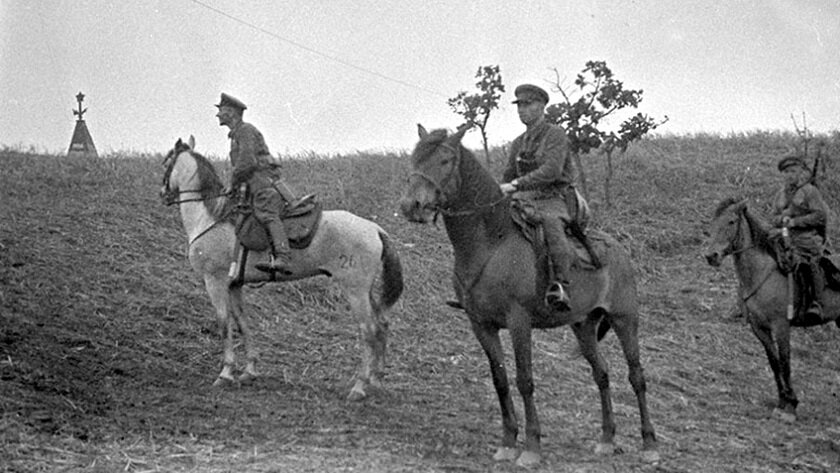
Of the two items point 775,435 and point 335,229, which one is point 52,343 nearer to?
point 335,229

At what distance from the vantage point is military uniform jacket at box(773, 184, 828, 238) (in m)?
11.0

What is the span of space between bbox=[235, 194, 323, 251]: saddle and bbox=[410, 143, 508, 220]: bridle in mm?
3224

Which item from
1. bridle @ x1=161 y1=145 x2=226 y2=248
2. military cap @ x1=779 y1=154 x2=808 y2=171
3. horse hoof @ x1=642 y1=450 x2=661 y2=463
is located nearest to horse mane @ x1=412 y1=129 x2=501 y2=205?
horse hoof @ x1=642 y1=450 x2=661 y2=463

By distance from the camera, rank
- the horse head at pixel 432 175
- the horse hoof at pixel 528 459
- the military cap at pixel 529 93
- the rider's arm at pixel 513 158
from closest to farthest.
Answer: the horse head at pixel 432 175 → the horse hoof at pixel 528 459 → the military cap at pixel 529 93 → the rider's arm at pixel 513 158

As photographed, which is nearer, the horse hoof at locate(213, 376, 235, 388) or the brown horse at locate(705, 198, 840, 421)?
the horse hoof at locate(213, 376, 235, 388)

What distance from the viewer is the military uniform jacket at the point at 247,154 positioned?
10.2 meters

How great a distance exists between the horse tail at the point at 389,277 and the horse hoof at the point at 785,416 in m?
4.69

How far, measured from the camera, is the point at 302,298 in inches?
531

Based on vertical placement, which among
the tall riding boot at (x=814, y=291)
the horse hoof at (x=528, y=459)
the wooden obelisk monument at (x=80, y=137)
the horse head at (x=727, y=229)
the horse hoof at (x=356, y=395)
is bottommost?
the horse hoof at (x=528, y=459)

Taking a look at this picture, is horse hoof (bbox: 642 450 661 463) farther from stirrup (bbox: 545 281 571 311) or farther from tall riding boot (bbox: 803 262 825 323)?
tall riding boot (bbox: 803 262 825 323)

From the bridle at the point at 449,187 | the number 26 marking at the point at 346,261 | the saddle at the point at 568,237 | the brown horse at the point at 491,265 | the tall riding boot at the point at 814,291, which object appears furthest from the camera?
the tall riding boot at the point at 814,291

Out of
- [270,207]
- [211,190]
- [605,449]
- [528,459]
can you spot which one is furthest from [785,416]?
[211,190]

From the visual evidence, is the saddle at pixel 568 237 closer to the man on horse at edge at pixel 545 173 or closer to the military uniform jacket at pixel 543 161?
the man on horse at edge at pixel 545 173

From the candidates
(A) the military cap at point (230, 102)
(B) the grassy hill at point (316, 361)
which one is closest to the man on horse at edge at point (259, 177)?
→ (A) the military cap at point (230, 102)
